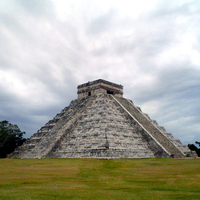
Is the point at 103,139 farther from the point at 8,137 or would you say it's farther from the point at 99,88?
the point at 8,137

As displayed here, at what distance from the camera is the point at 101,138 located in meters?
16.6

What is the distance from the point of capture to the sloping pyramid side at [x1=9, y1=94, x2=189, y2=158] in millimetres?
16423

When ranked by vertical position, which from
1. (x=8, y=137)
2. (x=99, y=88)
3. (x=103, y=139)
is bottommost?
(x=103, y=139)

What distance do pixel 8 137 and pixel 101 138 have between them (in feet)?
52.3

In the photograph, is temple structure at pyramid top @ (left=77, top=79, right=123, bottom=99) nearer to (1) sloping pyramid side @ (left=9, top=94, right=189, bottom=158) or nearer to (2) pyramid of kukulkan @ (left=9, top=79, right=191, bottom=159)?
(2) pyramid of kukulkan @ (left=9, top=79, right=191, bottom=159)

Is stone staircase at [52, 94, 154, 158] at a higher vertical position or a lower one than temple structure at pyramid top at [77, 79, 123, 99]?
lower

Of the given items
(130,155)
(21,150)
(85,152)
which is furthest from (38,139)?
(130,155)

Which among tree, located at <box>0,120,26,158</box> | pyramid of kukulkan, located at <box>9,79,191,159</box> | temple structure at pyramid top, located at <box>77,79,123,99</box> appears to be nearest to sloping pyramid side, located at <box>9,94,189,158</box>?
pyramid of kukulkan, located at <box>9,79,191,159</box>

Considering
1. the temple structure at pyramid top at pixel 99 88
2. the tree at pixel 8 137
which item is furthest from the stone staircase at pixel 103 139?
the tree at pixel 8 137

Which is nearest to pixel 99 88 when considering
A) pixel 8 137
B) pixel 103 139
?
pixel 103 139

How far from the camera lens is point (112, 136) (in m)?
17.0

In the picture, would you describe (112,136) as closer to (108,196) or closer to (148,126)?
(148,126)

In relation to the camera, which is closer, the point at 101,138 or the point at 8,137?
the point at 101,138

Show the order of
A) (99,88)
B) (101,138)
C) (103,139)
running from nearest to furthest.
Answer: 1. (103,139)
2. (101,138)
3. (99,88)
